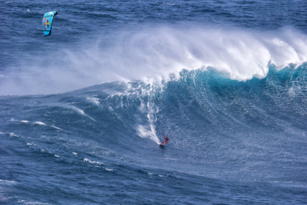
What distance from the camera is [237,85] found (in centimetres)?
2606

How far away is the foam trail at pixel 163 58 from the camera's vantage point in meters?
26.8

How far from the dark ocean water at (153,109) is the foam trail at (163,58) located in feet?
0.40

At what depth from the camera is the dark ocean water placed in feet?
47.2

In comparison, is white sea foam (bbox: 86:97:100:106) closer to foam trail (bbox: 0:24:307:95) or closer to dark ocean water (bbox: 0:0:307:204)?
dark ocean water (bbox: 0:0:307:204)

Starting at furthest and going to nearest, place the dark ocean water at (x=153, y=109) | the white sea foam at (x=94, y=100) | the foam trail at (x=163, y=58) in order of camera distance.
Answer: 1. the foam trail at (x=163, y=58)
2. the white sea foam at (x=94, y=100)
3. the dark ocean water at (x=153, y=109)

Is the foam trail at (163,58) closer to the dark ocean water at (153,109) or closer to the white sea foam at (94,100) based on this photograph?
the dark ocean water at (153,109)

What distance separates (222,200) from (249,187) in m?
1.90

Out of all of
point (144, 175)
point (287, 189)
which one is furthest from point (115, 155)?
point (287, 189)

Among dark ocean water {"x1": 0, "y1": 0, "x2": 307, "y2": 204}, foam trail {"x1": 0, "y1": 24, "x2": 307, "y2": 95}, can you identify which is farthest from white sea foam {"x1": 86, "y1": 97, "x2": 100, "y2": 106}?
foam trail {"x1": 0, "y1": 24, "x2": 307, "y2": 95}

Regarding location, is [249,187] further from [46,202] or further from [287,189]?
[46,202]

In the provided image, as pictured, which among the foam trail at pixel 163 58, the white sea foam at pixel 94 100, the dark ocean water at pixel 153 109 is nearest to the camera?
the dark ocean water at pixel 153 109

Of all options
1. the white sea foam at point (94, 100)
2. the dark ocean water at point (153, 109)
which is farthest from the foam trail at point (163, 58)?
the white sea foam at point (94, 100)

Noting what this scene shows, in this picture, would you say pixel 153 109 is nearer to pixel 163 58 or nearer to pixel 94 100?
pixel 94 100

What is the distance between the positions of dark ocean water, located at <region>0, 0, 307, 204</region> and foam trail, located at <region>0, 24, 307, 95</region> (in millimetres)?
122
